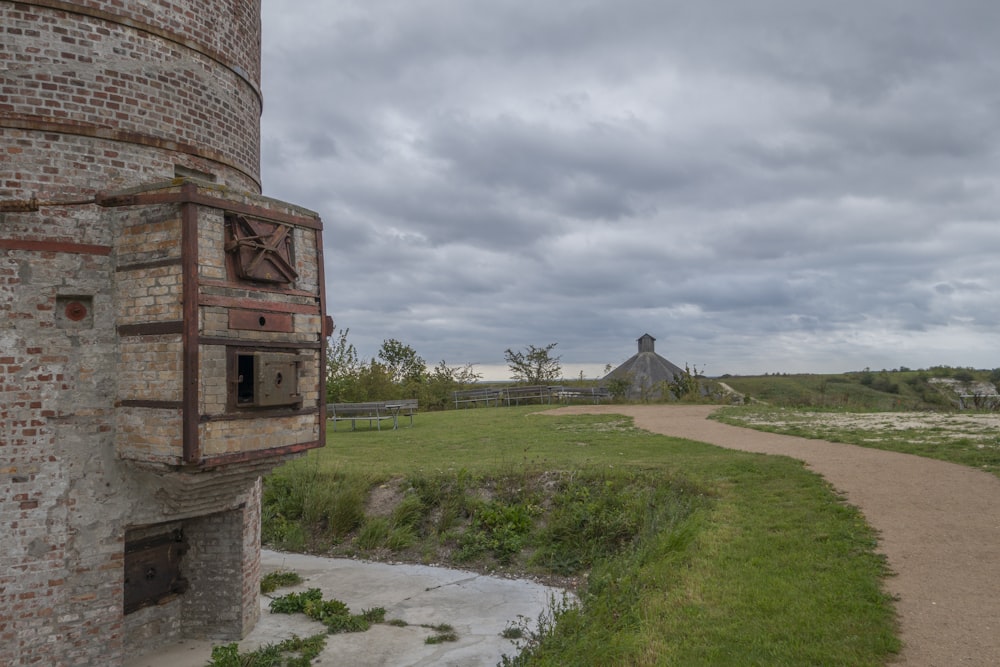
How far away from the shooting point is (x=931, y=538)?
898 centimetres

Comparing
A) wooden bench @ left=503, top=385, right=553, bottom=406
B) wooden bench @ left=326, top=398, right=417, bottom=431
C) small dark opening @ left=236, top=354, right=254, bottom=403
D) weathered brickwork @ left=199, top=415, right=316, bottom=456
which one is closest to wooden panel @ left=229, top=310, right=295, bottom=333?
small dark opening @ left=236, top=354, right=254, bottom=403

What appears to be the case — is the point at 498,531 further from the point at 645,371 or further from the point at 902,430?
the point at 645,371

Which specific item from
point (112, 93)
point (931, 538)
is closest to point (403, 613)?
point (931, 538)

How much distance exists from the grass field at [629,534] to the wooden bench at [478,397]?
14856 millimetres

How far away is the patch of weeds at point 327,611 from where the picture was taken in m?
9.23

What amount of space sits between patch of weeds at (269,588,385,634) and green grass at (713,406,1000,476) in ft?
36.5

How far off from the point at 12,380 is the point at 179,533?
9.95 ft

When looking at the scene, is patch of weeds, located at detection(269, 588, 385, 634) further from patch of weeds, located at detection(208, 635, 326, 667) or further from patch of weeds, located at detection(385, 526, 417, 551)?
patch of weeds, located at detection(385, 526, 417, 551)

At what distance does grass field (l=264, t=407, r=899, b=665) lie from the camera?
22.3 feet

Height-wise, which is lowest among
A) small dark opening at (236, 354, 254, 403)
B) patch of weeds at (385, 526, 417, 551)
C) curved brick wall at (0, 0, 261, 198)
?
patch of weeds at (385, 526, 417, 551)

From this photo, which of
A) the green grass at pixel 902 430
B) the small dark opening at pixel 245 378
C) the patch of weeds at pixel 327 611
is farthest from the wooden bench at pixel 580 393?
the small dark opening at pixel 245 378

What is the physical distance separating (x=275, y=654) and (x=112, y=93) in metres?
6.84

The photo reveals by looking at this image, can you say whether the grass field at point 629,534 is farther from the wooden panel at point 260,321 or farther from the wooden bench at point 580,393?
the wooden bench at point 580,393

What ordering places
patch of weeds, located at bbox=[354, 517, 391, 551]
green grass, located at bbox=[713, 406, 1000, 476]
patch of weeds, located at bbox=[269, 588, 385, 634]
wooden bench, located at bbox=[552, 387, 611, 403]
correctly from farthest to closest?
Answer: wooden bench, located at bbox=[552, 387, 611, 403] → green grass, located at bbox=[713, 406, 1000, 476] → patch of weeds, located at bbox=[354, 517, 391, 551] → patch of weeds, located at bbox=[269, 588, 385, 634]
